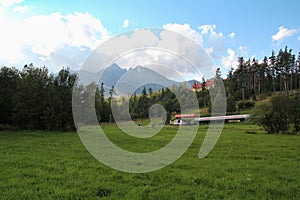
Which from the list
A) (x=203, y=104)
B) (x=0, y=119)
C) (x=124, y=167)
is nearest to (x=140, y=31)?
(x=124, y=167)

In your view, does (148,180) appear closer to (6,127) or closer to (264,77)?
(6,127)

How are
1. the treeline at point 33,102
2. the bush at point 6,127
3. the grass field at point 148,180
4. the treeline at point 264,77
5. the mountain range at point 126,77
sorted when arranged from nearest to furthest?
the grass field at point 148,180 → the mountain range at point 126,77 → the bush at point 6,127 → the treeline at point 33,102 → the treeline at point 264,77

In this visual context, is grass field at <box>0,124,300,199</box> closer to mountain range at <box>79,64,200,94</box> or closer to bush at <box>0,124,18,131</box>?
mountain range at <box>79,64,200,94</box>

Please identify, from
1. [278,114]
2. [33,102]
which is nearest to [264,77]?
[278,114]

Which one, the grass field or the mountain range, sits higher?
the mountain range

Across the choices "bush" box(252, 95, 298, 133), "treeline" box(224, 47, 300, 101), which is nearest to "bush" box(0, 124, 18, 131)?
"bush" box(252, 95, 298, 133)

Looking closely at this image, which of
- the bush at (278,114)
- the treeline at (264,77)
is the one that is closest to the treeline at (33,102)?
the bush at (278,114)

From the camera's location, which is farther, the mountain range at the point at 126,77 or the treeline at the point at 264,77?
the treeline at the point at 264,77

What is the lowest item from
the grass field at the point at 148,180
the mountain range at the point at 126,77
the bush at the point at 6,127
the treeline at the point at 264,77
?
the grass field at the point at 148,180

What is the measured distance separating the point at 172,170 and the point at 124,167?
219 cm

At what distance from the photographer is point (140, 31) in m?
13.3

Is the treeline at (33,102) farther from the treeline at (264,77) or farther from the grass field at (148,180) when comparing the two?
the treeline at (264,77)

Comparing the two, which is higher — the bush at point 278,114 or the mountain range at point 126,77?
the mountain range at point 126,77

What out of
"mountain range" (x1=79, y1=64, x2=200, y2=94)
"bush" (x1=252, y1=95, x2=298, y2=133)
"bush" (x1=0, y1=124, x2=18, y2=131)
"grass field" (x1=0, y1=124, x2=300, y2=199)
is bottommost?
"grass field" (x1=0, y1=124, x2=300, y2=199)
